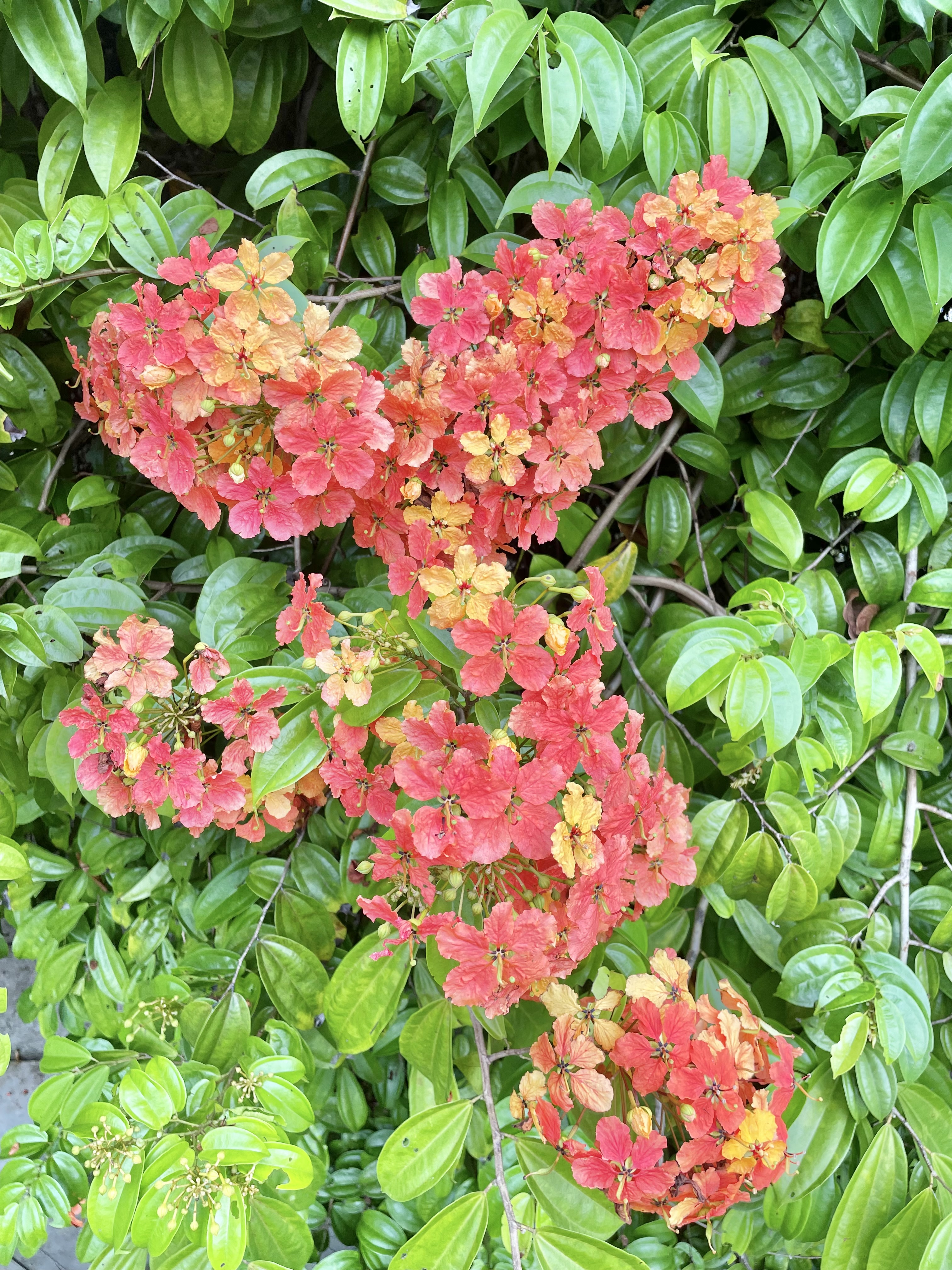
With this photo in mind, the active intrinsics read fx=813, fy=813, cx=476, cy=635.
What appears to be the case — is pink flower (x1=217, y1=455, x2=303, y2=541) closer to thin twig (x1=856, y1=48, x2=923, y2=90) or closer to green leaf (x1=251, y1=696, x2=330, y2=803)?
green leaf (x1=251, y1=696, x2=330, y2=803)

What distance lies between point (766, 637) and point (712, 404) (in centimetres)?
28

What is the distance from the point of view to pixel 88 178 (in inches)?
40.4

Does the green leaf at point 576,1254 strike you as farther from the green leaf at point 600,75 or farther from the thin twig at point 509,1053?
the green leaf at point 600,75

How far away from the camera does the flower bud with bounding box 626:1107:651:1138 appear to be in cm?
74

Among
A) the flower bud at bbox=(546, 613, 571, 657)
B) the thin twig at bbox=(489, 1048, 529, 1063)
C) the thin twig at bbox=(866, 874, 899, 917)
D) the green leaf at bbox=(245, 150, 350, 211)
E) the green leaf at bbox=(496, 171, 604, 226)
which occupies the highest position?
the green leaf at bbox=(245, 150, 350, 211)

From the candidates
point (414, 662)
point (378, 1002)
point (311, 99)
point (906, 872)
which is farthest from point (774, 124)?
point (378, 1002)

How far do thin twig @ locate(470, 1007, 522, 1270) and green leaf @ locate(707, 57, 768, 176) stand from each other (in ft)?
3.16

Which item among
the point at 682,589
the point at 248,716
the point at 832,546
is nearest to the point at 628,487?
the point at 682,589

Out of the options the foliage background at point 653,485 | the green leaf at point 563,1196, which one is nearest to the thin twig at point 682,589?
the foliage background at point 653,485

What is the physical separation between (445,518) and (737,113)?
1.77ft

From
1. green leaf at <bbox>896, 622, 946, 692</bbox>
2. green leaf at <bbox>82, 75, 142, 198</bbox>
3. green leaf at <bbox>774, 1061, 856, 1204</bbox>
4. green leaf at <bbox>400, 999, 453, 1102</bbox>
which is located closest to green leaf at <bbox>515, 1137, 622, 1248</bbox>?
green leaf at <bbox>400, 999, 453, 1102</bbox>

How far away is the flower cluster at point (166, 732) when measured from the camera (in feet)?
2.64

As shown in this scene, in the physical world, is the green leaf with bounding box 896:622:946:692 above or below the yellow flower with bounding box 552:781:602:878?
below

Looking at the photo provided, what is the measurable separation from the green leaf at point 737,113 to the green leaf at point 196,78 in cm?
56
